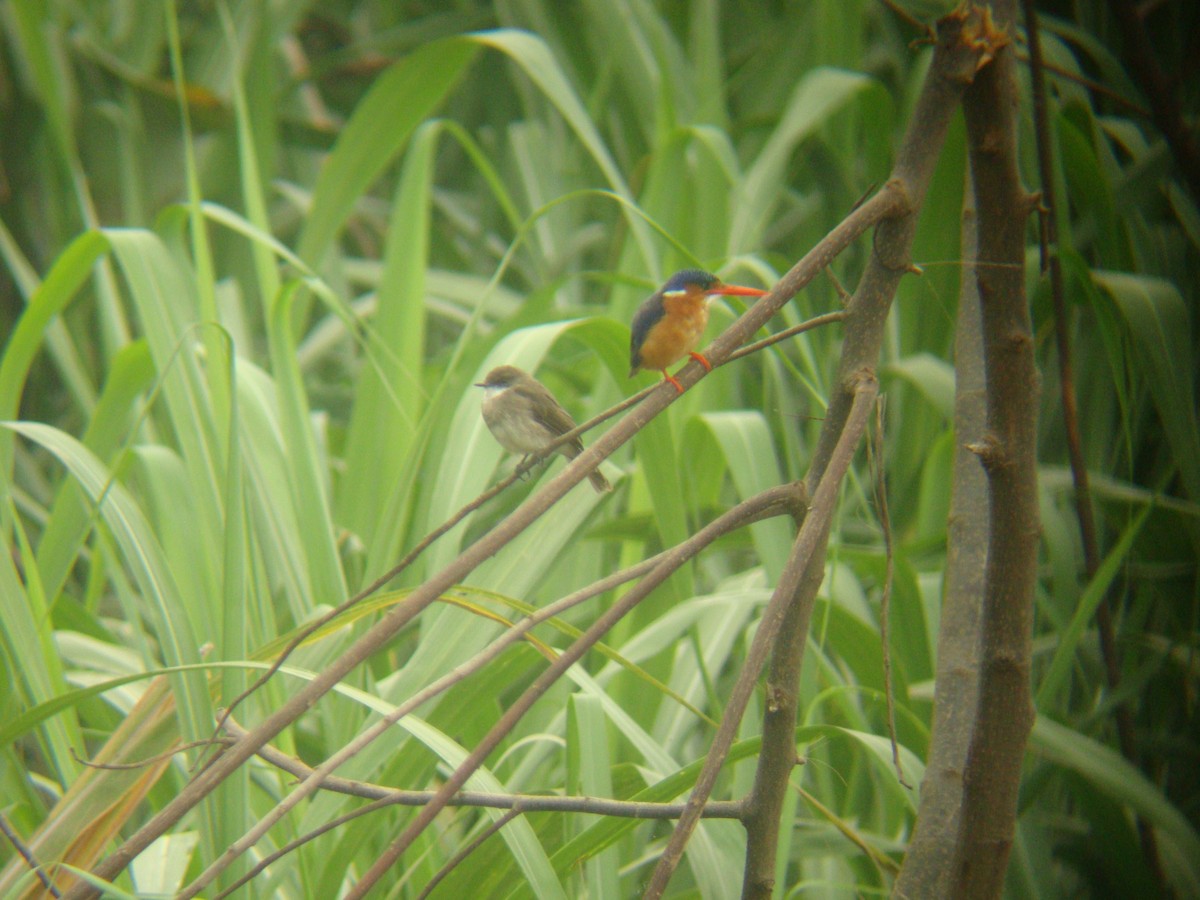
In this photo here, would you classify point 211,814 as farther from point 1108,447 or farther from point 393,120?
point 1108,447

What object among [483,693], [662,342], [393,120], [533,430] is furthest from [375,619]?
[393,120]

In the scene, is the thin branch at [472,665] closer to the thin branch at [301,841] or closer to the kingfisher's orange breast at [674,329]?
the thin branch at [301,841]

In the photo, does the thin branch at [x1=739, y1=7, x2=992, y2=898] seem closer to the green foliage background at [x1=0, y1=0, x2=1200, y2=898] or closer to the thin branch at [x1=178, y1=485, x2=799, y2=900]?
the thin branch at [x1=178, y1=485, x2=799, y2=900]

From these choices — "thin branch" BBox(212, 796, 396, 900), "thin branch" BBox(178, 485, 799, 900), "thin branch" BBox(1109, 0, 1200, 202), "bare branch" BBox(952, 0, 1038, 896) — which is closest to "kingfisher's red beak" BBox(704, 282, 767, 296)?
"bare branch" BBox(952, 0, 1038, 896)

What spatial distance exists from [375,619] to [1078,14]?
2.46 metres

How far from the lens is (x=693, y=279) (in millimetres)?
1771

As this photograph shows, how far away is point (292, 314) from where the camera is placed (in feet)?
8.04

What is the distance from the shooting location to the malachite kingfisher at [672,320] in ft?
5.81

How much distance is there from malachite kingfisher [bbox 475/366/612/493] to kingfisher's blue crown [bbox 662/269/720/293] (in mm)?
307

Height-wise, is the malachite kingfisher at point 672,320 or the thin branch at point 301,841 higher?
the malachite kingfisher at point 672,320

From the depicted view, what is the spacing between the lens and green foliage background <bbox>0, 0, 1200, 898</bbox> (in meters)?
1.42

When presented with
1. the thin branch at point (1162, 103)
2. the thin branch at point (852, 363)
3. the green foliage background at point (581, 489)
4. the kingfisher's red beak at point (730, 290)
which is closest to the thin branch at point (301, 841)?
the green foliage background at point (581, 489)

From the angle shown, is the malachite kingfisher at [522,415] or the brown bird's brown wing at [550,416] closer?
the malachite kingfisher at [522,415]

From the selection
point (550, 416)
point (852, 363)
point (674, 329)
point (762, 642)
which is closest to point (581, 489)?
point (674, 329)
